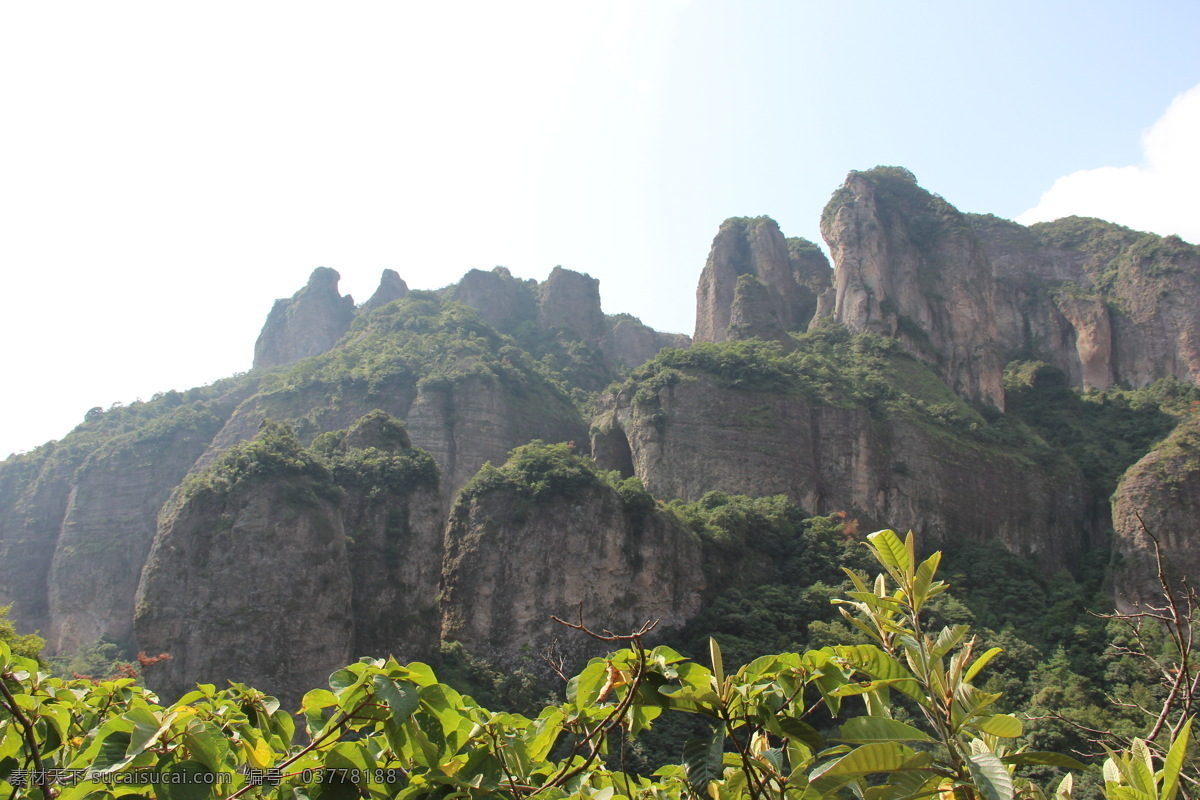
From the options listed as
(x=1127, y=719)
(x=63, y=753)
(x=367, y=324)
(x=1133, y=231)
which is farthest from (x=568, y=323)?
(x=63, y=753)

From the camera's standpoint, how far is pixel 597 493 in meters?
29.6

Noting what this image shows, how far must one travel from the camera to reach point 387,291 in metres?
→ 68.2

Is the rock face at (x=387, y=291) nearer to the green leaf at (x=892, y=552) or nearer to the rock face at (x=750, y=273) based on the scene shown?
the rock face at (x=750, y=273)

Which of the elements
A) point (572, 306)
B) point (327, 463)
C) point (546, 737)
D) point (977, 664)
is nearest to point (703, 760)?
point (546, 737)

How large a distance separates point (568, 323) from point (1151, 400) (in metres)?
37.5

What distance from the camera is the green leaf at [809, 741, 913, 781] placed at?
2919 millimetres

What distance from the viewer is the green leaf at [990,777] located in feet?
9.02

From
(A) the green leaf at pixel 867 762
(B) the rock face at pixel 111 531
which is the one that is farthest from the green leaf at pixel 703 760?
(B) the rock face at pixel 111 531

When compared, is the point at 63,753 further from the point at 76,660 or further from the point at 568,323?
the point at 568,323

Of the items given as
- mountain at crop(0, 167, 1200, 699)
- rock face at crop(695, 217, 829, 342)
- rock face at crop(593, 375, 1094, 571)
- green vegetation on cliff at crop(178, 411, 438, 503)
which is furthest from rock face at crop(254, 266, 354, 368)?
green vegetation on cliff at crop(178, 411, 438, 503)

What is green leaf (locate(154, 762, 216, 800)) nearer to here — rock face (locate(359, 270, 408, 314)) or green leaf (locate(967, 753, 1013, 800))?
green leaf (locate(967, 753, 1013, 800))

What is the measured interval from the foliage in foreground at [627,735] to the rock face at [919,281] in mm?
45857

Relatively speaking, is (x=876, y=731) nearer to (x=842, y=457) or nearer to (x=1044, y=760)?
(x=1044, y=760)

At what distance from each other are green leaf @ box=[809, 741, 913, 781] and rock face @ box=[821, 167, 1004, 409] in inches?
1839
